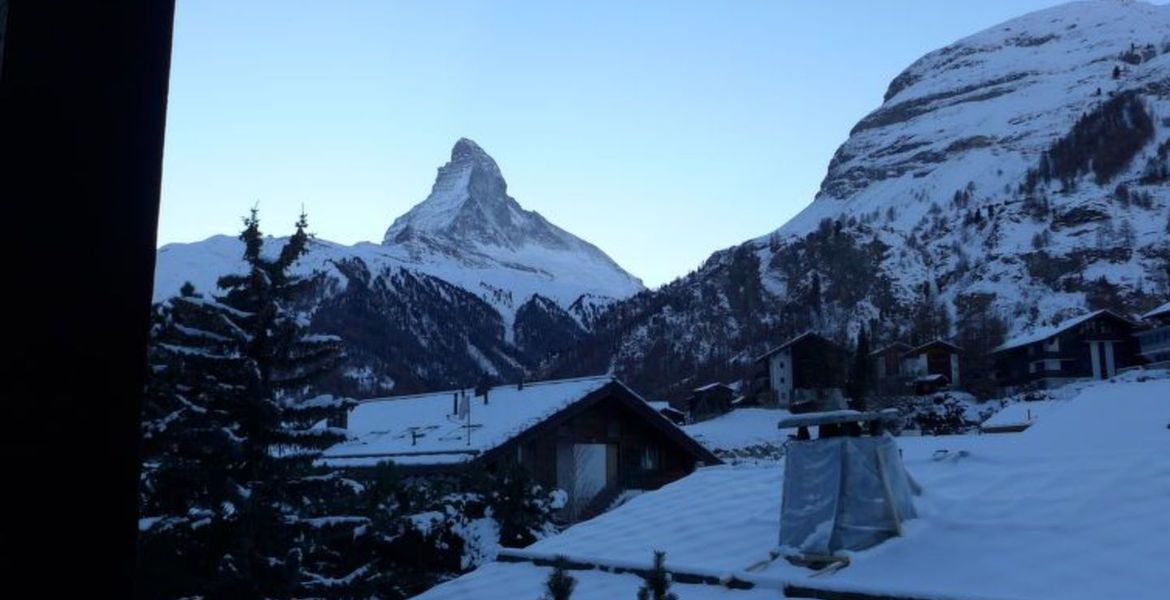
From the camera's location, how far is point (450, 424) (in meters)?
27.7

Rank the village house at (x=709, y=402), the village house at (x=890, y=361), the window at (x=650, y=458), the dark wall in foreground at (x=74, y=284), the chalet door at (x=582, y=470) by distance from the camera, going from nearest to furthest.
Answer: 1. the dark wall in foreground at (x=74, y=284)
2. the chalet door at (x=582, y=470)
3. the window at (x=650, y=458)
4. the village house at (x=709, y=402)
5. the village house at (x=890, y=361)

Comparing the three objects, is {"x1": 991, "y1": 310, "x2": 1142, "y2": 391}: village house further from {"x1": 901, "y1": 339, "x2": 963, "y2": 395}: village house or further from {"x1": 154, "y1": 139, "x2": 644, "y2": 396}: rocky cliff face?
{"x1": 154, "y1": 139, "x2": 644, "y2": 396}: rocky cliff face

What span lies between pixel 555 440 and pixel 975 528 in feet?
61.9

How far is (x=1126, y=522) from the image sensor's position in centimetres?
738

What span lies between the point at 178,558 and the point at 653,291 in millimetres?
119676

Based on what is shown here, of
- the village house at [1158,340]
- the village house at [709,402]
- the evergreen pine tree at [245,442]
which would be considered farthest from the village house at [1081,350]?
the evergreen pine tree at [245,442]

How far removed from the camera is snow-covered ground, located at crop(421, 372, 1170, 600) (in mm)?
6867

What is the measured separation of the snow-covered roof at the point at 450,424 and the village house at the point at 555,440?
4cm

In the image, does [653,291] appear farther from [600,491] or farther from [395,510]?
[395,510]

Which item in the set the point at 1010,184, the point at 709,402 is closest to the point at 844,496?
the point at 709,402

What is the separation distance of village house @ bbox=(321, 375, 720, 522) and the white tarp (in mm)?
15488

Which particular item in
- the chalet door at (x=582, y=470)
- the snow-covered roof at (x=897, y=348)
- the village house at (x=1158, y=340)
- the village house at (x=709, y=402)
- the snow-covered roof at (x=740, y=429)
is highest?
the snow-covered roof at (x=897, y=348)

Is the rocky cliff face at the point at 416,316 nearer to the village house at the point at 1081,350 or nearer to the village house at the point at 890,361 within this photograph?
the village house at the point at 890,361

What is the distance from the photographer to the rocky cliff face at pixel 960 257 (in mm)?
91250
